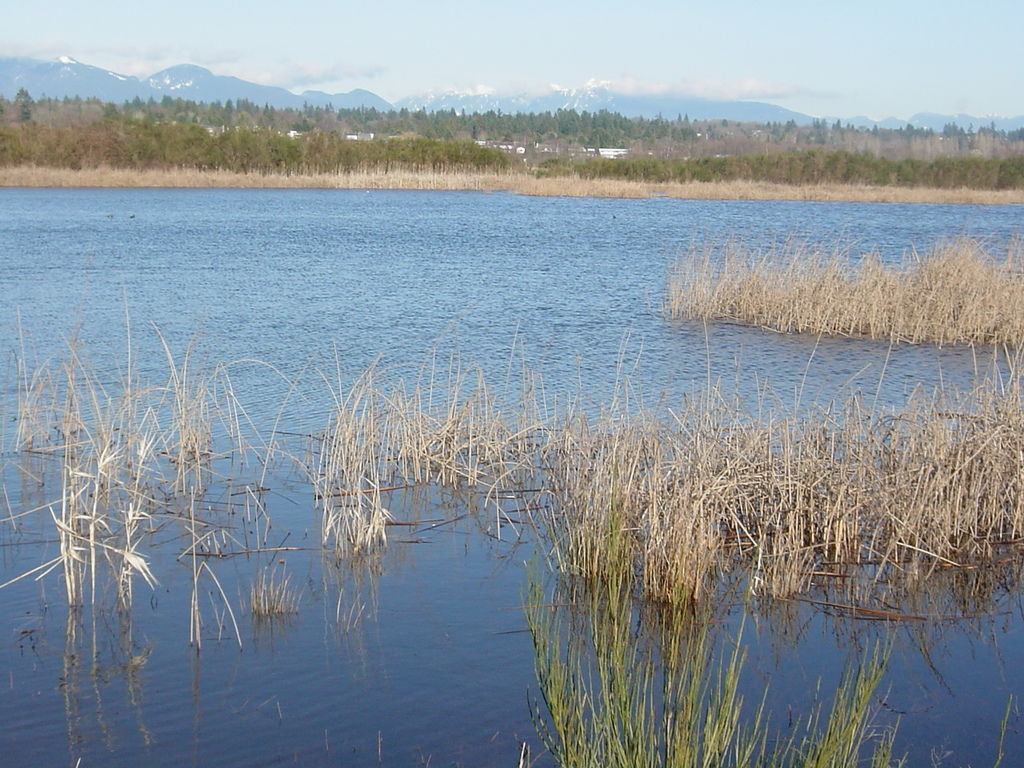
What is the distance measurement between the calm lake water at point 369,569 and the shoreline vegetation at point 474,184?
24252mm

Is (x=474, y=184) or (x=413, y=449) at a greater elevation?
(x=474, y=184)

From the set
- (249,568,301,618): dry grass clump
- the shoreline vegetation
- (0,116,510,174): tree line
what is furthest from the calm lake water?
(0,116,510,174): tree line

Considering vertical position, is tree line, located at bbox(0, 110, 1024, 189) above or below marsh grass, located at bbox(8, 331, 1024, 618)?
above

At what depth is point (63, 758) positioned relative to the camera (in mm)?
4258

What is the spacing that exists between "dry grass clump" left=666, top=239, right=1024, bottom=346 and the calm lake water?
→ 1.93 feet

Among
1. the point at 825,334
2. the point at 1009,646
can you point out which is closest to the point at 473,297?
the point at 825,334

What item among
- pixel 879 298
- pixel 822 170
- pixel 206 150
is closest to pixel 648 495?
pixel 879 298

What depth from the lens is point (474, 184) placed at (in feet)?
164

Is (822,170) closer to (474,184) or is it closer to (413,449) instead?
(474,184)

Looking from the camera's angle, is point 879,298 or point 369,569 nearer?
point 369,569

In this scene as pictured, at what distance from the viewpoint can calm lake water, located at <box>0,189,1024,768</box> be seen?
4559 mm

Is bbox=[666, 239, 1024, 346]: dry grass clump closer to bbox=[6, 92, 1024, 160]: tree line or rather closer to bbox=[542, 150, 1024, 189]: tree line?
bbox=[542, 150, 1024, 189]: tree line

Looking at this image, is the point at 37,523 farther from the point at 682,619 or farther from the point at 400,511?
the point at 682,619

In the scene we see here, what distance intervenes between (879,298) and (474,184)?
37335 millimetres
